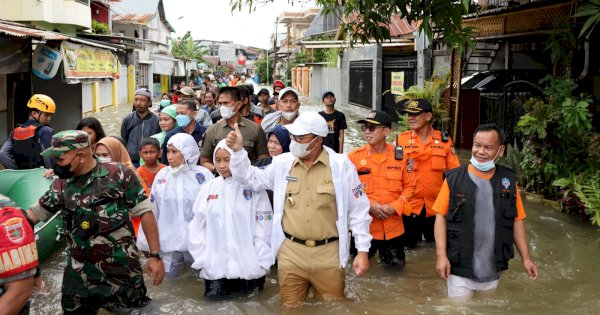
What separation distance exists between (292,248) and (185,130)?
3525mm

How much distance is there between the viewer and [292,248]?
4.51 metres

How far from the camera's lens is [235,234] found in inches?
195

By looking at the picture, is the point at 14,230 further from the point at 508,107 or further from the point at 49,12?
the point at 49,12

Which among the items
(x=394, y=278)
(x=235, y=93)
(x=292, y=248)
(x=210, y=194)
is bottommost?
(x=394, y=278)

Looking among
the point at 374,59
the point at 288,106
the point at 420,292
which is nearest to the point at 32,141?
the point at 288,106

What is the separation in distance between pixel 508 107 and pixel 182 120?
321 inches

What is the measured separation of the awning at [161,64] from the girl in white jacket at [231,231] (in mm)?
39239

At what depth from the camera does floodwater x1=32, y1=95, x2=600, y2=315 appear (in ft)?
17.1

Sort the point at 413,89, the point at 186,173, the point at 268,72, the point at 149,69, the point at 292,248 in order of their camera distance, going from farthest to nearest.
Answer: the point at 268,72, the point at 149,69, the point at 413,89, the point at 186,173, the point at 292,248

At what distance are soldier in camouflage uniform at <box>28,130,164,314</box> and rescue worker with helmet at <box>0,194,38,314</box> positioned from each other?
3.26ft

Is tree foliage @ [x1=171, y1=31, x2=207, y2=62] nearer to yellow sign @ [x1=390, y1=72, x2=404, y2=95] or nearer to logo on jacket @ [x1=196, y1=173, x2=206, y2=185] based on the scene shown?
yellow sign @ [x1=390, y1=72, x2=404, y2=95]

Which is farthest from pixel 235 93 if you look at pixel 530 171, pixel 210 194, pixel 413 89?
pixel 413 89

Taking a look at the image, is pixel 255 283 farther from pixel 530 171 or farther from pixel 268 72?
pixel 268 72

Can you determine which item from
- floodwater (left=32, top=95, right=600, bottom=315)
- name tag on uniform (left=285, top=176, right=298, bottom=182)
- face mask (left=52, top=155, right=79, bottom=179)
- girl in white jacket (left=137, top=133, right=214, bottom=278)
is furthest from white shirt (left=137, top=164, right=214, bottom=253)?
face mask (left=52, top=155, right=79, bottom=179)
